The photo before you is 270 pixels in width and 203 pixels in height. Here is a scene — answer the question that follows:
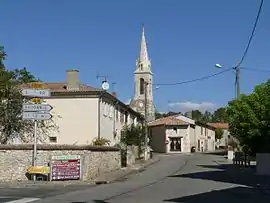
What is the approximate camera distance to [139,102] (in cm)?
10669

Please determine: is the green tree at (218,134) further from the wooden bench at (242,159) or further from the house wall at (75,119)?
the house wall at (75,119)

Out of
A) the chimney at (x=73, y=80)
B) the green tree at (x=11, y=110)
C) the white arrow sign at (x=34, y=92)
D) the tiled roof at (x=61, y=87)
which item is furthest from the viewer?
the chimney at (x=73, y=80)

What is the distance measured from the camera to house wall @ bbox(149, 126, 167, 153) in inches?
3516

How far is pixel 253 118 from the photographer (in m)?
43.1

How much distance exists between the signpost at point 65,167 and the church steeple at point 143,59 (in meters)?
81.5

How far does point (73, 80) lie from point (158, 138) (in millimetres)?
46479

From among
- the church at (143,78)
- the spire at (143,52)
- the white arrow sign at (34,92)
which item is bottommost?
the white arrow sign at (34,92)

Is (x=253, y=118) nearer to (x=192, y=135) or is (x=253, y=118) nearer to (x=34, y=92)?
(x=34, y=92)

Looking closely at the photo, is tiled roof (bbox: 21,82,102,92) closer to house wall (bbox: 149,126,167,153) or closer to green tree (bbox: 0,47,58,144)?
green tree (bbox: 0,47,58,144)

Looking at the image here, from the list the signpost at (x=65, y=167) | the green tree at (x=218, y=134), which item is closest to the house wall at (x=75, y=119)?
the signpost at (x=65, y=167)

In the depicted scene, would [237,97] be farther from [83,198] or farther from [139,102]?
[139,102]

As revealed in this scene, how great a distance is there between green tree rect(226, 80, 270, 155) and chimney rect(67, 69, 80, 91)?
46.0ft

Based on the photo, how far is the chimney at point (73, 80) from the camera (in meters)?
46.1

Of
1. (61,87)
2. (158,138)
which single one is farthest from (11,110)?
(158,138)
